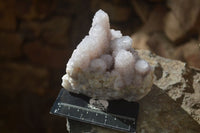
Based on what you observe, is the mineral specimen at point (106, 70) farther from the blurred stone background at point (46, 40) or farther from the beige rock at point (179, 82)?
the blurred stone background at point (46, 40)

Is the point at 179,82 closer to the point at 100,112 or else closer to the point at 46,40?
the point at 100,112

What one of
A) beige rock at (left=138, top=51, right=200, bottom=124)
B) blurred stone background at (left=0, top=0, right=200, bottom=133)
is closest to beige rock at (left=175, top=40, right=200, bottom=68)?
blurred stone background at (left=0, top=0, right=200, bottom=133)

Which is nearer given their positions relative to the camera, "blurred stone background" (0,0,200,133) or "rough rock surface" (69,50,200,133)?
"rough rock surface" (69,50,200,133)

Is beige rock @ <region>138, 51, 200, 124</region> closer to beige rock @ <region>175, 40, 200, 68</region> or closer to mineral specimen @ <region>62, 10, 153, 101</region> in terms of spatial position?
mineral specimen @ <region>62, 10, 153, 101</region>

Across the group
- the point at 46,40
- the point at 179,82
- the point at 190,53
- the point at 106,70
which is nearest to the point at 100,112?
the point at 106,70

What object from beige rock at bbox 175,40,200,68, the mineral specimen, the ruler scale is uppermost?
beige rock at bbox 175,40,200,68

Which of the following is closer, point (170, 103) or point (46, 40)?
point (170, 103)
